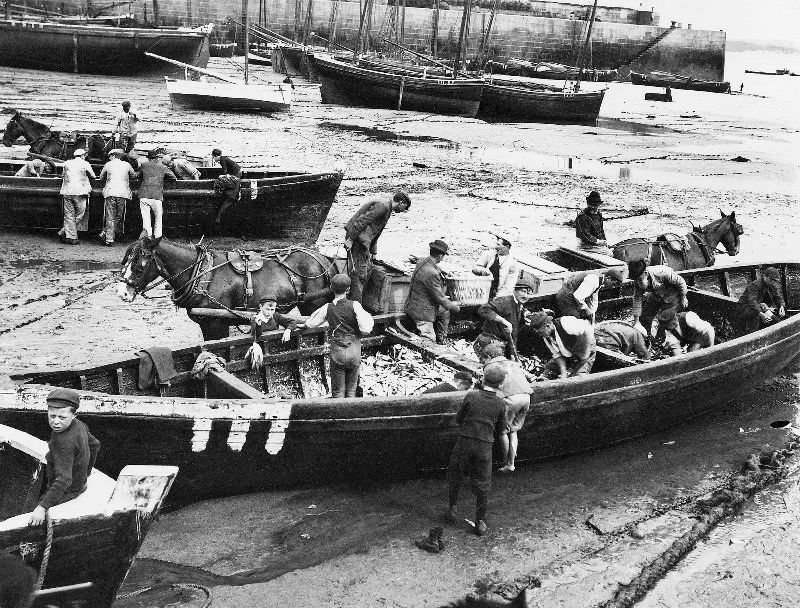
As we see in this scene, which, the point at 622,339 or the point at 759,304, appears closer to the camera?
the point at 622,339

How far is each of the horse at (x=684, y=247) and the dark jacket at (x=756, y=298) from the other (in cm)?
189

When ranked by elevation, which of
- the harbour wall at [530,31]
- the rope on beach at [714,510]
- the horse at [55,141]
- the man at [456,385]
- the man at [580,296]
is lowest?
the rope on beach at [714,510]

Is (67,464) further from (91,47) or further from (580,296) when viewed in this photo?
(91,47)

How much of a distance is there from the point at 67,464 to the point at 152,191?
10087 mm

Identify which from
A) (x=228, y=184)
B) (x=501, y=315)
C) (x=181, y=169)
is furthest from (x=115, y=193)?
(x=501, y=315)

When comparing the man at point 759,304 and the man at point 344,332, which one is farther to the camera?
the man at point 759,304

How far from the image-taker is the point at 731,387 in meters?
9.75

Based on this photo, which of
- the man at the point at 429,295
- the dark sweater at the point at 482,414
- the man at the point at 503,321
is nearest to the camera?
the dark sweater at the point at 482,414

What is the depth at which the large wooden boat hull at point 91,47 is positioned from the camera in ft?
150

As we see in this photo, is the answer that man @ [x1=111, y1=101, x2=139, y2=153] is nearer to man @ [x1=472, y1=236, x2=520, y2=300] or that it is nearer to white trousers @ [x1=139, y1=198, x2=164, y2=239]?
white trousers @ [x1=139, y1=198, x2=164, y2=239]

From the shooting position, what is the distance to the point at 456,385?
816 cm

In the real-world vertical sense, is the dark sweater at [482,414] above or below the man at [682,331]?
above

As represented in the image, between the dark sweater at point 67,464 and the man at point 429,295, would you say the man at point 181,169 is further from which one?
the dark sweater at point 67,464

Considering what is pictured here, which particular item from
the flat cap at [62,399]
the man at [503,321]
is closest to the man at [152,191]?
the man at [503,321]
